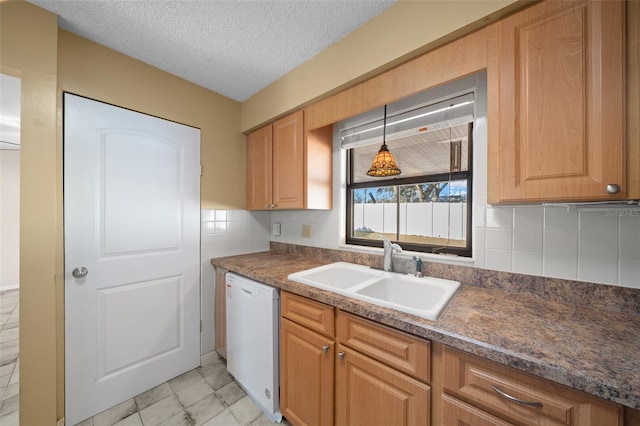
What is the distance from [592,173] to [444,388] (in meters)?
0.90

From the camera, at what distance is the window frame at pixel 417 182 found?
4.65 feet

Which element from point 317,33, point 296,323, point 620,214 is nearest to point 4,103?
point 317,33

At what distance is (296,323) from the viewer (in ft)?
4.36

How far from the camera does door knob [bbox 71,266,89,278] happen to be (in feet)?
4.74

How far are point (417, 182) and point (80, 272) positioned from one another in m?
2.28

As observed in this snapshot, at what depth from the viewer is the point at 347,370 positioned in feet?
3.63

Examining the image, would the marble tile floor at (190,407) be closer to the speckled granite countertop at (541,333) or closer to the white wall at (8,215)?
the speckled granite countertop at (541,333)

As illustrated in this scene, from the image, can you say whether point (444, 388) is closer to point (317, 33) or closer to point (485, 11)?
point (485, 11)

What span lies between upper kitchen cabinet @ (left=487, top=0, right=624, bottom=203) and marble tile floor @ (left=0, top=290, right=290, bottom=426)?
6.10ft

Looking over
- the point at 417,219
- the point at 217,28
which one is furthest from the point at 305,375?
the point at 217,28

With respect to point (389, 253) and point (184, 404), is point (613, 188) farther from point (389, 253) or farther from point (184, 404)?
point (184, 404)

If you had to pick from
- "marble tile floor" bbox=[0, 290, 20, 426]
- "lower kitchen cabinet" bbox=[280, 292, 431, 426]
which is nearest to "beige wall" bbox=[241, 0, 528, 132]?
"lower kitchen cabinet" bbox=[280, 292, 431, 426]

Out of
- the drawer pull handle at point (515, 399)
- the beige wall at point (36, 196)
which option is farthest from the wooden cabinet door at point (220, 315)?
the drawer pull handle at point (515, 399)

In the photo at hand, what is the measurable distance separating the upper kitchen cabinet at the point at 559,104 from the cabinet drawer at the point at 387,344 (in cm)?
69
